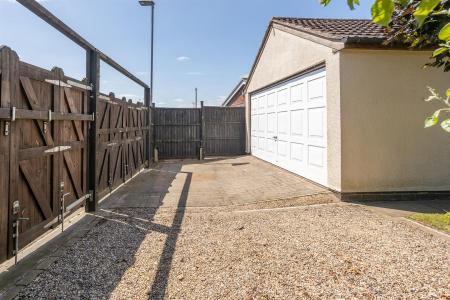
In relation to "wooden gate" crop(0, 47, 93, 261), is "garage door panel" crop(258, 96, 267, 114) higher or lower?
higher

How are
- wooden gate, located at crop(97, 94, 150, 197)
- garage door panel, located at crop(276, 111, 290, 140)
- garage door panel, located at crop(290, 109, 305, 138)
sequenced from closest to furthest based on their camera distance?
1. wooden gate, located at crop(97, 94, 150, 197)
2. garage door panel, located at crop(290, 109, 305, 138)
3. garage door panel, located at crop(276, 111, 290, 140)

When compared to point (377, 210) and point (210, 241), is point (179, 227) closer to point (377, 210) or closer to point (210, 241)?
point (210, 241)

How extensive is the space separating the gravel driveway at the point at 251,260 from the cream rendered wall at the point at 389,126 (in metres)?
1.29

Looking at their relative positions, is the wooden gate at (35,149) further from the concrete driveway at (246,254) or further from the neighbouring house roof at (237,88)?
the neighbouring house roof at (237,88)

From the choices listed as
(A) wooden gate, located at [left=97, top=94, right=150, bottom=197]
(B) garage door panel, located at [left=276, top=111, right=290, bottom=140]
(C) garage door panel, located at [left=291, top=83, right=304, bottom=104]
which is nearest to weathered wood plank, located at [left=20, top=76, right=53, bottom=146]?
(A) wooden gate, located at [left=97, top=94, right=150, bottom=197]

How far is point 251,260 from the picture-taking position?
3188 millimetres

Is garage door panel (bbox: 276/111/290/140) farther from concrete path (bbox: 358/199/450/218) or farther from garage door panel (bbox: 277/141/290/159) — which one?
concrete path (bbox: 358/199/450/218)

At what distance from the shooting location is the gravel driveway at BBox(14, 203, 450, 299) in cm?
258

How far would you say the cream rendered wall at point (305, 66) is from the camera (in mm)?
5672

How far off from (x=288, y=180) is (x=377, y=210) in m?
2.64

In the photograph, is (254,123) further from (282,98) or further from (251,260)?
(251,260)

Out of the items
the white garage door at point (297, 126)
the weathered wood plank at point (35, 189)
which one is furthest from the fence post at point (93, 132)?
the white garage door at point (297, 126)

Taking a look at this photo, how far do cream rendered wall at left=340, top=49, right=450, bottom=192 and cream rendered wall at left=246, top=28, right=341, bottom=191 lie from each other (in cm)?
15

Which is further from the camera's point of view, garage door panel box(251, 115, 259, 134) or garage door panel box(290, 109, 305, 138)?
garage door panel box(251, 115, 259, 134)
